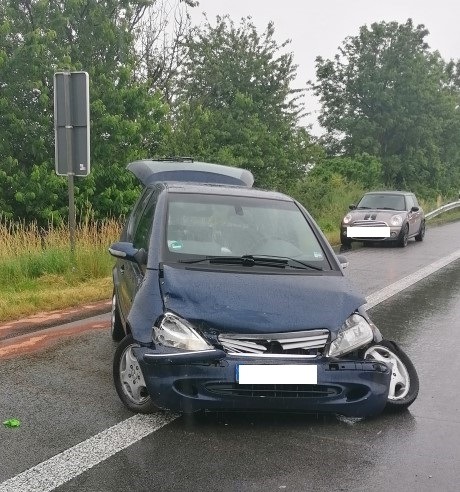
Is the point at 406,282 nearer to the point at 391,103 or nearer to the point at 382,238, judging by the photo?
the point at 382,238

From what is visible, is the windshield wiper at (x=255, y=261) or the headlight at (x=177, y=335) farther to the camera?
the windshield wiper at (x=255, y=261)

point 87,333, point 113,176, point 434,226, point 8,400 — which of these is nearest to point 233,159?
point 113,176

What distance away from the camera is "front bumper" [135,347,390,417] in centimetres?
415

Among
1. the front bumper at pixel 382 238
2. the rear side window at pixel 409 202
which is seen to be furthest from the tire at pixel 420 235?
the front bumper at pixel 382 238

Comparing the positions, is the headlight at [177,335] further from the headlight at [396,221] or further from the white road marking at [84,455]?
the headlight at [396,221]

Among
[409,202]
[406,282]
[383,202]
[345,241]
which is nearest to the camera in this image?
[406,282]

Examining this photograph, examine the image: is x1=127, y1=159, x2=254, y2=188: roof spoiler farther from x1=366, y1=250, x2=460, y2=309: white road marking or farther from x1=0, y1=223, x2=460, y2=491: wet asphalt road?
x1=366, y1=250, x2=460, y2=309: white road marking

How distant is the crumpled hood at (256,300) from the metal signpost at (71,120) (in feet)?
20.0

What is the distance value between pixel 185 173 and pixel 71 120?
10.8ft

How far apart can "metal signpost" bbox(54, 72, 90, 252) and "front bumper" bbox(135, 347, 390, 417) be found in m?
6.65

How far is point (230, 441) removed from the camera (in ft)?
13.8

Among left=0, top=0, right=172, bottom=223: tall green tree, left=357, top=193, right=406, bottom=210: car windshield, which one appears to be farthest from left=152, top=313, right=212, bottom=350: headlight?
left=357, top=193, right=406, bottom=210: car windshield

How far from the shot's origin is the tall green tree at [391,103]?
39062 mm

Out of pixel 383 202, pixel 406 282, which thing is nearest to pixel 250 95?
pixel 383 202
